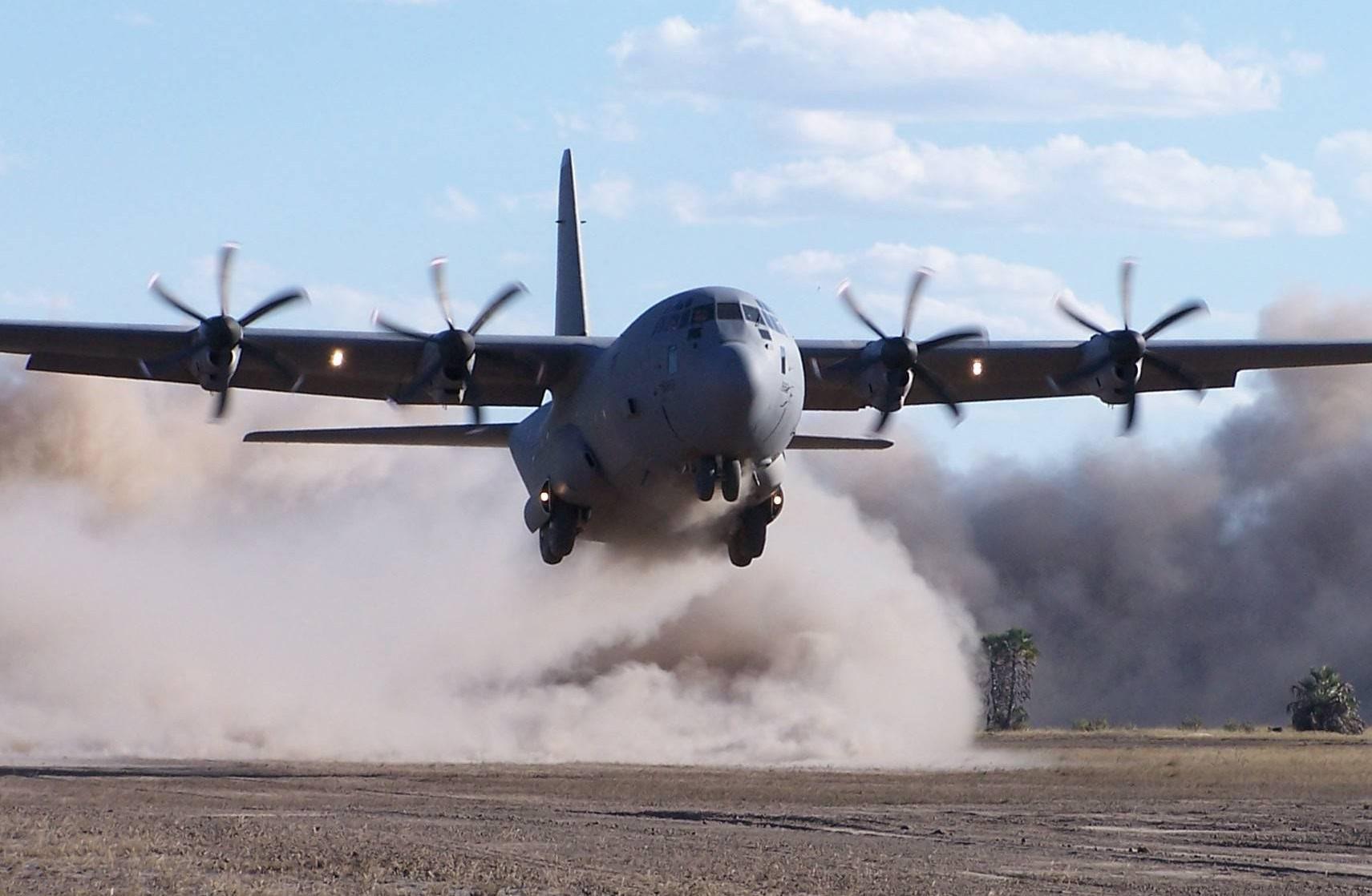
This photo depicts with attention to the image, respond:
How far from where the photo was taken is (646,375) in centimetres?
2566

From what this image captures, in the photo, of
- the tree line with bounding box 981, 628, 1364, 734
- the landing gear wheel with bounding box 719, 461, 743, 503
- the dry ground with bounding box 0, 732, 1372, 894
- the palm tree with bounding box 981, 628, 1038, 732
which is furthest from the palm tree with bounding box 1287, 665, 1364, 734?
the landing gear wheel with bounding box 719, 461, 743, 503

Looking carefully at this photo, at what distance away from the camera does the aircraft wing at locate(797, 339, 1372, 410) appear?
3017 centimetres

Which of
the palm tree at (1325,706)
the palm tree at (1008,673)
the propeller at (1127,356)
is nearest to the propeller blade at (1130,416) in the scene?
the propeller at (1127,356)

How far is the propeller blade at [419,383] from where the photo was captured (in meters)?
27.6

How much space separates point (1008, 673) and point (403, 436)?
49.1 meters

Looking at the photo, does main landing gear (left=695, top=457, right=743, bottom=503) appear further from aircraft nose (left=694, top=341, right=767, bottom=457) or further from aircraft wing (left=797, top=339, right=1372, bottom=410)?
aircraft wing (left=797, top=339, right=1372, bottom=410)

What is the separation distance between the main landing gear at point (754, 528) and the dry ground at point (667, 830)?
3.88 m

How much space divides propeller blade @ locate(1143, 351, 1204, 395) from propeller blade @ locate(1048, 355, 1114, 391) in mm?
644

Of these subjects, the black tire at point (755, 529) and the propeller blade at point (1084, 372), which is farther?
the propeller blade at point (1084, 372)

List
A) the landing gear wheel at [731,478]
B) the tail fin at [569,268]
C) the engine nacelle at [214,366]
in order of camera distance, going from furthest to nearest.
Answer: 1. the tail fin at [569,268]
2. the engine nacelle at [214,366]
3. the landing gear wheel at [731,478]

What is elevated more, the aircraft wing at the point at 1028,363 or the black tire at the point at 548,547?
the aircraft wing at the point at 1028,363

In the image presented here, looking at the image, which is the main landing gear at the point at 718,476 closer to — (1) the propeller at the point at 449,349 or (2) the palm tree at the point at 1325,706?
(1) the propeller at the point at 449,349

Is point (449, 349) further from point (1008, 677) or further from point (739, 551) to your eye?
point (1008, 677)

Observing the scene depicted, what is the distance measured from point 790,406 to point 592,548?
25.8ft
